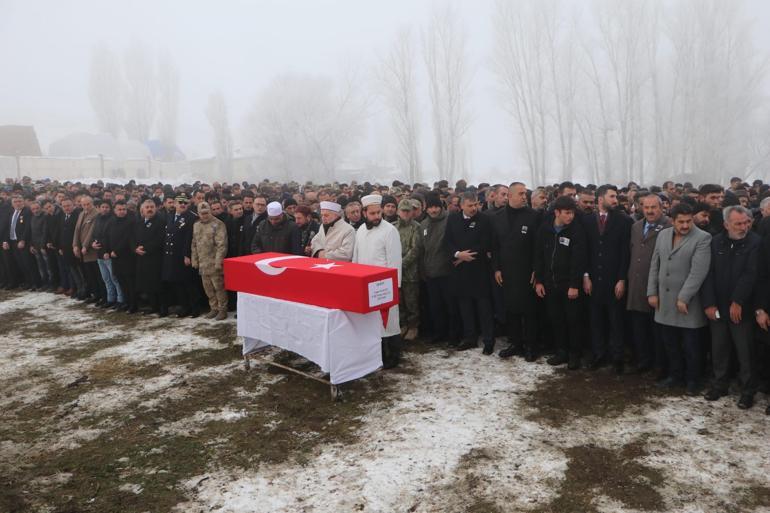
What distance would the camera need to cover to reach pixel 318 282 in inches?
190

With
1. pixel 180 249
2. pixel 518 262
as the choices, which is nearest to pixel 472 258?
pixel 518 262

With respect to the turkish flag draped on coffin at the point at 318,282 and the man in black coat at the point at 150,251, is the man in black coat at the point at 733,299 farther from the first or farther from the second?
the man in black coat at the point at 150,251

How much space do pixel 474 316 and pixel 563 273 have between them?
4.68ft

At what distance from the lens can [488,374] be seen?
5.55m

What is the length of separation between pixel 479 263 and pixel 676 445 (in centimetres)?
289

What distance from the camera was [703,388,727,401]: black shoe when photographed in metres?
4.63

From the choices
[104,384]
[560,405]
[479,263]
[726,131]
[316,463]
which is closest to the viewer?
[316,463]

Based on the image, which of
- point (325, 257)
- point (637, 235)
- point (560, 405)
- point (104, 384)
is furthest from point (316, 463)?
point (637, 235)

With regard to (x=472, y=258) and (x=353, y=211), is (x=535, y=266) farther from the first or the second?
(x=353, y=211)

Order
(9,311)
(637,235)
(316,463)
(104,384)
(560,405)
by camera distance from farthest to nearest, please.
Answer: (9,311) → (104,384) → (637,235) → (560,405) → (316,463)

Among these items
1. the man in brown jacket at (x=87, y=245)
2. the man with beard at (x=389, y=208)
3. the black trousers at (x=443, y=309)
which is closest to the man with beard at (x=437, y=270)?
the black trousers at (x=443, y=309)

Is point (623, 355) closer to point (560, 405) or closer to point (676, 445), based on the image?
point (560, 405)

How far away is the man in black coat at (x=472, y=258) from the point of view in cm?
618

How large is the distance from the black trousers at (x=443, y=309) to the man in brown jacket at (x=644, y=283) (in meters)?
2.10
